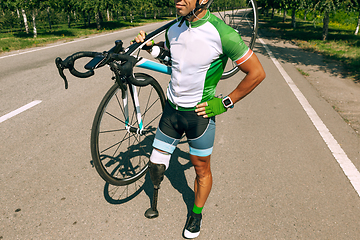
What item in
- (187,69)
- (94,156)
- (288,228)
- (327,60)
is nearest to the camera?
(187,69)

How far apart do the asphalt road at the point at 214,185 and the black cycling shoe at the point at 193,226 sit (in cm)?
10

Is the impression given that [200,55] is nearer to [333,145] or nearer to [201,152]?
[201,152]

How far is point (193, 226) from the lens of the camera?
2393 mm

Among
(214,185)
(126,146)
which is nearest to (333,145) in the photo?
(214,185)

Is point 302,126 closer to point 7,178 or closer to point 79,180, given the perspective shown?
point 79,180

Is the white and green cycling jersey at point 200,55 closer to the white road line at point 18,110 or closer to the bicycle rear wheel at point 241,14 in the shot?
the bicycle rear wheel at point 241,14

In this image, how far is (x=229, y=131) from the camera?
4461mm

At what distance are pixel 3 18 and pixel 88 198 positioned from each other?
5821cm

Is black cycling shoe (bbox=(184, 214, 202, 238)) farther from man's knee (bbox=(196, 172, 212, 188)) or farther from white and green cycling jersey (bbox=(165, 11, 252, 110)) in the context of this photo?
white and green cycling jersey (bbox=(165, 11, 252, 110))

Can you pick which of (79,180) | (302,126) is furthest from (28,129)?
(302,126)

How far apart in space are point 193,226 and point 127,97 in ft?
4.66

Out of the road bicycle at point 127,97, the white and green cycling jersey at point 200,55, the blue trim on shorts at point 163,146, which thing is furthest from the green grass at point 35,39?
the white and green cycling jersey at point 200,55

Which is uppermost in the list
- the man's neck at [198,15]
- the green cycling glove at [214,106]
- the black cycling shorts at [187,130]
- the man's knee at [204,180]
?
the man's neck at [198,15]

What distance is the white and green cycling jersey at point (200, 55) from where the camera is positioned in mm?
1882
